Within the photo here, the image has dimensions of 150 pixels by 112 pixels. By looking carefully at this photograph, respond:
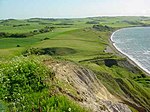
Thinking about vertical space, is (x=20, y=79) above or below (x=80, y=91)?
above

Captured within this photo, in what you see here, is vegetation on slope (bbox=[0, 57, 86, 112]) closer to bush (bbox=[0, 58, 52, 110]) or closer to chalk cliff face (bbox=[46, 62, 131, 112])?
bush (bbox=[0, 58, 52, 110])

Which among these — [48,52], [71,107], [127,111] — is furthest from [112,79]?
[48,52]

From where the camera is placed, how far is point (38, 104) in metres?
11.2

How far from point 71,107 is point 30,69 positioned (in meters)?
3.61

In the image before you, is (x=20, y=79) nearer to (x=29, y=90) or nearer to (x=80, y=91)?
(x=29, y=90)

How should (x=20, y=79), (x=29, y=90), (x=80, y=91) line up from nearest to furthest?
(x=29, y=90) → (x=20, y=79) → (x=80, y=91)

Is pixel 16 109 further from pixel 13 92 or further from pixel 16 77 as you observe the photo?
pixel 16 77

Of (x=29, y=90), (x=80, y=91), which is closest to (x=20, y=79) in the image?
(x=29, y=90)

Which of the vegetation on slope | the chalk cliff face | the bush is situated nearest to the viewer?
the vegetation on slope

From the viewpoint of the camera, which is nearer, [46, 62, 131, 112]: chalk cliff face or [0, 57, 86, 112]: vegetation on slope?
[0, 57, 86, 112]: vegetation on slope

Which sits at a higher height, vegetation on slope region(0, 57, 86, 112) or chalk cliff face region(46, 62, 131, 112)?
vegetation on slope region(0, 57, 86, 112)

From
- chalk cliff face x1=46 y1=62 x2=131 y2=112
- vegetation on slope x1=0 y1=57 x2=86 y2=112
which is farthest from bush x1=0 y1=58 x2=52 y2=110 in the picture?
chalk cliff face x1=46 y1=62 x2=131 y2=112

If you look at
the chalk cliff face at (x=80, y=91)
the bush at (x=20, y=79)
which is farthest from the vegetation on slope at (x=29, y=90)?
the chalk cliff face at (x=80, y=91)

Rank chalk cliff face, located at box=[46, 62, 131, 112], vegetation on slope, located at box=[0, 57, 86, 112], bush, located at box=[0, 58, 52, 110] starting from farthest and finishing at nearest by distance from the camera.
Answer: chalk cliff face, located at box=[46, 62, 131, 112] → bush, located at box=[0, 58, 52, 110] → vegetation on slope, located at box=[0, 57, 86, 112]
